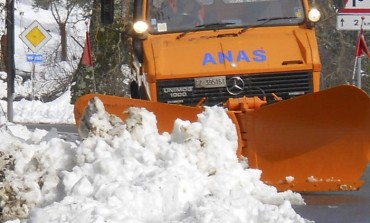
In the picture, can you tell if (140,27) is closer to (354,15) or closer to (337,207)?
(337,207)

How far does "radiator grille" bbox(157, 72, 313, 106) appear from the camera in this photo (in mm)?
8352

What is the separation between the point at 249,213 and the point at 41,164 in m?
1.61

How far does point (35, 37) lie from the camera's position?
2236 cm

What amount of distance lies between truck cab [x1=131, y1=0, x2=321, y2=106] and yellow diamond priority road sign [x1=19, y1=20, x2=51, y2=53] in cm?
1345

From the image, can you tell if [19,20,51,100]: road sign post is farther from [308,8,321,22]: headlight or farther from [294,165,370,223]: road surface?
[294,165,370,223]: road surface

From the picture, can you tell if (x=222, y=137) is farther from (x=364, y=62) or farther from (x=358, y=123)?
(x=364, y=62)

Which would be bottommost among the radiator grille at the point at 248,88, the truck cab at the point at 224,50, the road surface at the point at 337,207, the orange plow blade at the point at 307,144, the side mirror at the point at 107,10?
the road surface at the point at 337,207

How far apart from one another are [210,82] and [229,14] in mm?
900

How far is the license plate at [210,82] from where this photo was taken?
328 inches

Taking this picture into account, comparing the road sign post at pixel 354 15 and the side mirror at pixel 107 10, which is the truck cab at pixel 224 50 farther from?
the road sign post at pixel 354 15

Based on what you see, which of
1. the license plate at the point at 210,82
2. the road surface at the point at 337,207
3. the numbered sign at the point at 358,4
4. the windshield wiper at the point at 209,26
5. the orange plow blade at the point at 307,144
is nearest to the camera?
the road surface at the point at 337,207

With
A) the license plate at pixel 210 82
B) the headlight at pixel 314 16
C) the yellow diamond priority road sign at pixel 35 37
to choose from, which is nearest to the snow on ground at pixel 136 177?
the license plate at pixel 210 82

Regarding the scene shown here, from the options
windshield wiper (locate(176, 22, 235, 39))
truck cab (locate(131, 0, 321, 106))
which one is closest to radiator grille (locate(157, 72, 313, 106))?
truck cab (locate(131, 0, 321, 106))

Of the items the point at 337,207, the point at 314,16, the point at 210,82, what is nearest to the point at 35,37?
the point at 314,16
